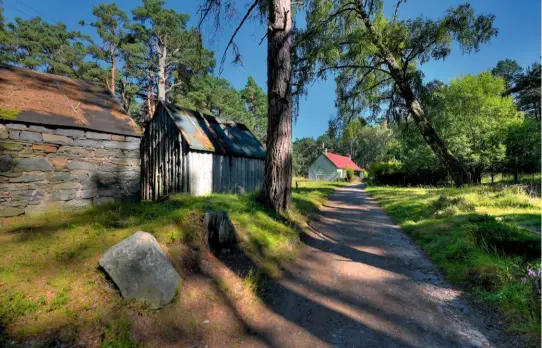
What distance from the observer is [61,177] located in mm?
5828

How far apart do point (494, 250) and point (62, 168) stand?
9271 mm

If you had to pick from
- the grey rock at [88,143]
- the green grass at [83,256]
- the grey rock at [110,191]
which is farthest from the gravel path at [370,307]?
the grey rock at [88,143]

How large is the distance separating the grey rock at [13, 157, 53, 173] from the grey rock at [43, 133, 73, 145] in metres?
0.46

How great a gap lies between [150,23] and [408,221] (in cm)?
2750

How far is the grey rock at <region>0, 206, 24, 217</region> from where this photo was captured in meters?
5.03

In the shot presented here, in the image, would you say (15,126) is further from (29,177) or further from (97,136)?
(97,136)

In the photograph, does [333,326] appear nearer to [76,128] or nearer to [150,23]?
[76,128]

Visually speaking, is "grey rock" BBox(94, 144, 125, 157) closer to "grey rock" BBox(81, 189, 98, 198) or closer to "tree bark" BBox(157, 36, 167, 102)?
"grey rock" BBox(81, 189, 98, 198)

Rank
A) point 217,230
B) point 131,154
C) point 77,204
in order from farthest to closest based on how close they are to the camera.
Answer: point 131,154
point 77,204
point 217,230

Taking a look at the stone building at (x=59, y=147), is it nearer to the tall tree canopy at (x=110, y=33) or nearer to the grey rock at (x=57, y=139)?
the grey rock at (x=57, y=139)

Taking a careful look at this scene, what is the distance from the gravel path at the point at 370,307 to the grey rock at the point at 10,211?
570 centimetres

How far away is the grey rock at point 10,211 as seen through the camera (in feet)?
16.5

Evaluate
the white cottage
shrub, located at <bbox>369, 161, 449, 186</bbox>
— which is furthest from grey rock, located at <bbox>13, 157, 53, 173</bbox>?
the white cottage

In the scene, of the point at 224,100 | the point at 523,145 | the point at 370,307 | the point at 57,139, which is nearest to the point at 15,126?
the point at 57,139
